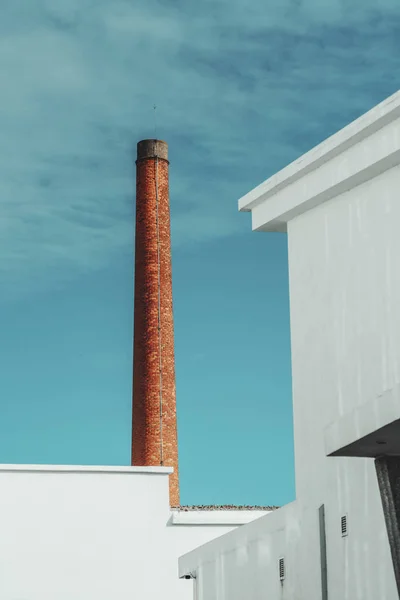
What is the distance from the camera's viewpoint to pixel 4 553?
1953 centimetres

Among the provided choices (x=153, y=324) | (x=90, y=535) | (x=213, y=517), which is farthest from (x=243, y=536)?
(x=153, y=324)

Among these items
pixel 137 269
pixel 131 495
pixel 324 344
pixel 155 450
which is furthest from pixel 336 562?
pixel 137 269

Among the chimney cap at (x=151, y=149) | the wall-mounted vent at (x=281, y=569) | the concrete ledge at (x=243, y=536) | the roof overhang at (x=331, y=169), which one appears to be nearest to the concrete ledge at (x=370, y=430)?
the roof overhang at (x=331, y=169)

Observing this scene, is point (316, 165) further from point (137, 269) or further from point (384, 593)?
point (137, 269)

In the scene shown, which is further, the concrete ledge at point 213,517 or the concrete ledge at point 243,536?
the concrete ledge at point 213,517

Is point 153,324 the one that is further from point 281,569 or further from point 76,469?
point 281,569

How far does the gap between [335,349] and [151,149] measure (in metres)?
22.5

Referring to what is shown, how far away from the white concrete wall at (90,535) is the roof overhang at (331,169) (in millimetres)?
7237

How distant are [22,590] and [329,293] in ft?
30.4

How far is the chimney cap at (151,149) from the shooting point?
34781mm

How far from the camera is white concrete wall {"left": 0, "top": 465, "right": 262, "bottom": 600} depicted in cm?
1962

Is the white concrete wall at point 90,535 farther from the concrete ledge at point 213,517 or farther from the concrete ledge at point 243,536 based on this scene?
the concrete ledge at point 243,536

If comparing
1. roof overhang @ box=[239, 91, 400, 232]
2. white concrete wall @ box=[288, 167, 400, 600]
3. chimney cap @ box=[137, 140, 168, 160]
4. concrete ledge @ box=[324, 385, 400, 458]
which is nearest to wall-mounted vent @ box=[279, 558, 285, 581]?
Result: white concrete wall @ box=[288, 167, 400, 600]

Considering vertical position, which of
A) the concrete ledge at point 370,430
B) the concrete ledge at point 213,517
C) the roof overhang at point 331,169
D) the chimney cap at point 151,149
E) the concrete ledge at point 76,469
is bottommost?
the concrete ledge at point 370,430
